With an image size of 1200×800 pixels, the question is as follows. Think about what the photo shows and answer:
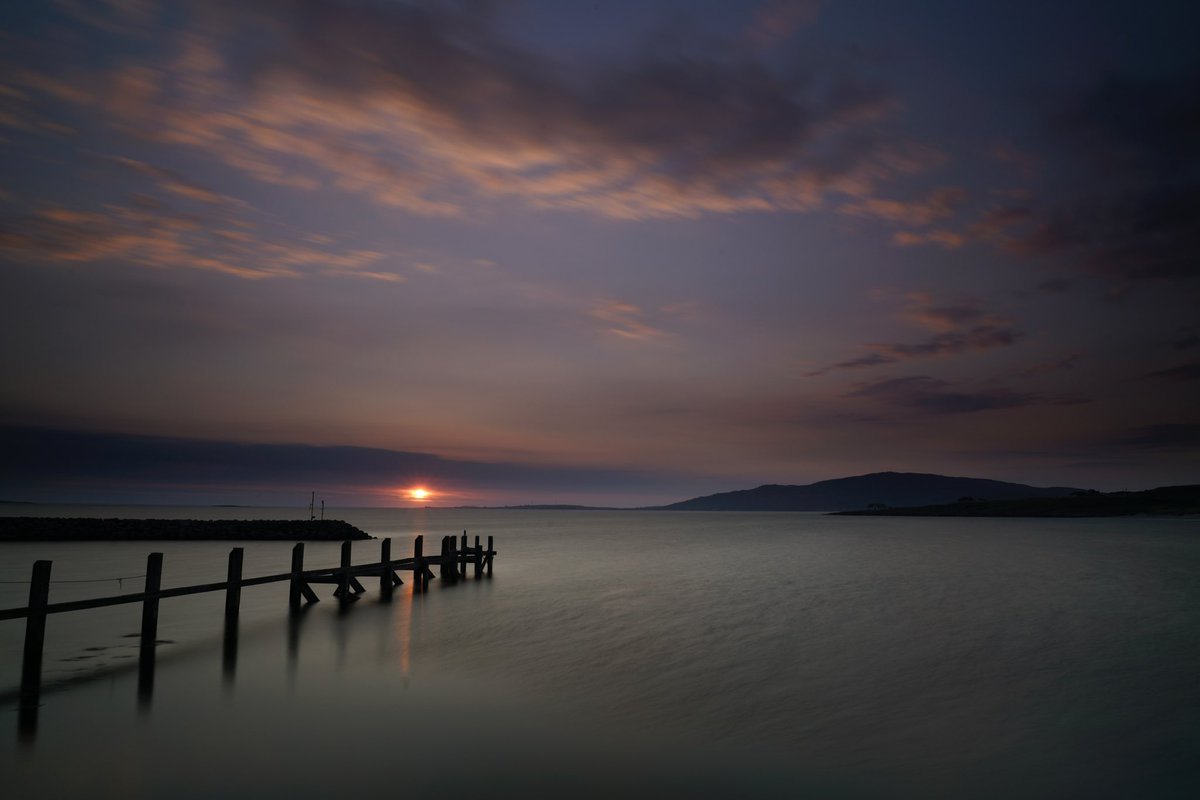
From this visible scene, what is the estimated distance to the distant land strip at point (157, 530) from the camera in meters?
78.7

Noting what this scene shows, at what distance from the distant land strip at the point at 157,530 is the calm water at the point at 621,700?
2295 inches

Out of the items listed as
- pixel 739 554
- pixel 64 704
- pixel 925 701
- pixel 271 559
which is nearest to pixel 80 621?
pixel 64 704

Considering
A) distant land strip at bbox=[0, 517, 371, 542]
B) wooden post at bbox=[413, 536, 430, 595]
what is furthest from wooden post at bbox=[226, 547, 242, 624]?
distant land strip at bbox=[0, 517, 371, 542]

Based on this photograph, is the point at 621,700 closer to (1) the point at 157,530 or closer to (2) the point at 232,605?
(2) the point at 232,605

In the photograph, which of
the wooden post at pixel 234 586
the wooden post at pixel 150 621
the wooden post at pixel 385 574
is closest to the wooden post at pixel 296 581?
the wooden post at pixel 234 586

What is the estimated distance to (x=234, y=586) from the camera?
20.3m

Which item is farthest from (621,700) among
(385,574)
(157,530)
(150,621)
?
(157,530)

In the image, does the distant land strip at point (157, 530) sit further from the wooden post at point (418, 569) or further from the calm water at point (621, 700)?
the calm water at point (621, 700)

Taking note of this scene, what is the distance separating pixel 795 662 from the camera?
18984mm

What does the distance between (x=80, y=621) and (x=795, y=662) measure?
21.0 meters

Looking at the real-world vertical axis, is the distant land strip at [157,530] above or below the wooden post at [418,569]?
below

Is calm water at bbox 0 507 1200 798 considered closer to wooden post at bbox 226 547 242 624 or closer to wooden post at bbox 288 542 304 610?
wooden post at bbox 226 547 242 624

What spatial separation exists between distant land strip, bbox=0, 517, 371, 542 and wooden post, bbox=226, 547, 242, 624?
59.7 m

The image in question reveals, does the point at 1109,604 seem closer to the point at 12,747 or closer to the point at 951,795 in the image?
the point at 951,795
